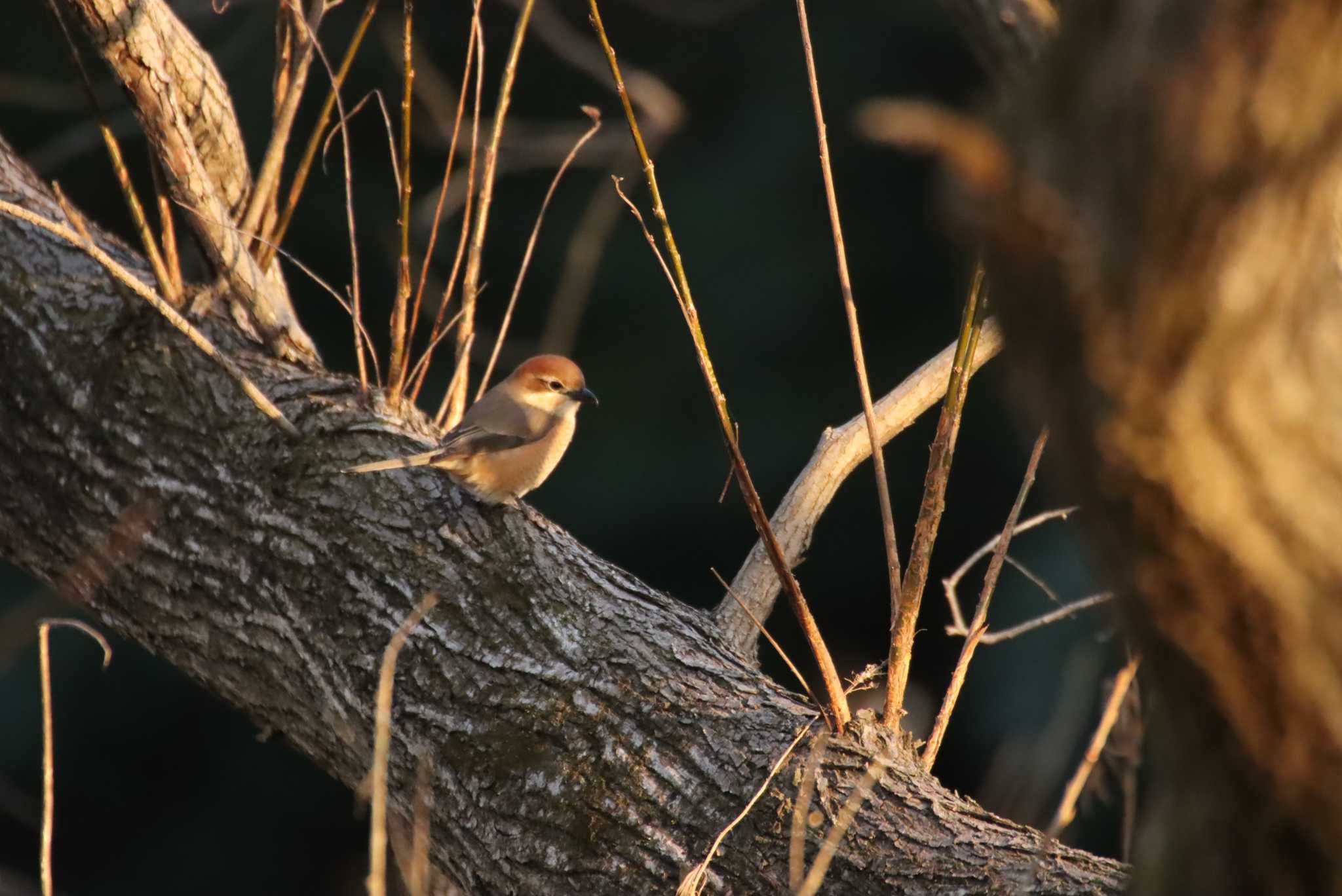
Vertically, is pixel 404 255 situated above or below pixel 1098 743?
above

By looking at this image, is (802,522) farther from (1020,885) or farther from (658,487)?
(658,487)

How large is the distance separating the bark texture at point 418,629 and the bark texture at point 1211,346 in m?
0.85

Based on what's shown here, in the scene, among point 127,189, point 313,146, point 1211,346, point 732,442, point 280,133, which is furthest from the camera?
point 280,133

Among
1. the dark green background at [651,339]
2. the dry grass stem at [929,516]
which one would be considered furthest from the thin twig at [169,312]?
the dark green background at [651,339]

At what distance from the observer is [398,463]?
8.17ft

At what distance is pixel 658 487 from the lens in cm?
602

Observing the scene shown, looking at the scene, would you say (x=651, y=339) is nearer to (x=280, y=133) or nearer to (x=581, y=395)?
(x=581, y=395)

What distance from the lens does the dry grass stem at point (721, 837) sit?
1.88 meters

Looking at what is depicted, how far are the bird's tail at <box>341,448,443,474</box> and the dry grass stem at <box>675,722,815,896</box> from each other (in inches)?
38.5

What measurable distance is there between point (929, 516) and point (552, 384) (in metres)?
1.74

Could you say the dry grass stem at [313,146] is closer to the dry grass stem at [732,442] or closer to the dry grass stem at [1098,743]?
the dry grass stem at [732,442]

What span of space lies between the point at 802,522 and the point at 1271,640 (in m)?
1.72

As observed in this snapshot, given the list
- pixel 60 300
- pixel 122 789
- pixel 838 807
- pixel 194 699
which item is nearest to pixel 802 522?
pixel 838 807

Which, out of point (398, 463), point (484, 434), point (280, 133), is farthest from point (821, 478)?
point (280, 133)
